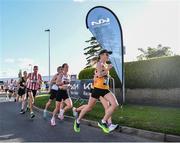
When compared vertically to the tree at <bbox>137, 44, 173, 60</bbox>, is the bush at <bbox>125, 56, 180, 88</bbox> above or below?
below

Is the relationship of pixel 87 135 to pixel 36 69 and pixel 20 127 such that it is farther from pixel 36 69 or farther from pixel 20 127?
pixel 36 69

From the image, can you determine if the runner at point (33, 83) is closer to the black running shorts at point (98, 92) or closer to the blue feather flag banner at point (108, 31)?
the blue feather flag banner at point (108, 31)

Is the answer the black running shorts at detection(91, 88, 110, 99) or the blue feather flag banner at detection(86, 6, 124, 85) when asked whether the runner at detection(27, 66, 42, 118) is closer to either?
the blue feather flag banner at detection(86, 6, 124, 85)

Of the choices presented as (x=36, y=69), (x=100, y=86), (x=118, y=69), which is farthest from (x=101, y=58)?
(x=118, y=69)

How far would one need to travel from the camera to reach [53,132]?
383 inches

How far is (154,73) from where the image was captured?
1759cm

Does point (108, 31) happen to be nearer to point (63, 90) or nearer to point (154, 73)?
point (154, 73)

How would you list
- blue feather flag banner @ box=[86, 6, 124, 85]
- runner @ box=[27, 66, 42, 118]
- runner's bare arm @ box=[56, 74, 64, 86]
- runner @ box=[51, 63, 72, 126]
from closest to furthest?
runner @ box=[51, 63, 72, 126] < runner's bare arm @ box=[56, 74, 64, 86] < runner @ box=[27, 66, 42, 118] < blue feather flag banner @ box=[86, 6, 124, 85]

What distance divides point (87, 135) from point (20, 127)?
265 cm

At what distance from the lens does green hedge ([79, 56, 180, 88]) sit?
16.6m

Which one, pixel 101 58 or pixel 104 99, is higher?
pixel 101 58

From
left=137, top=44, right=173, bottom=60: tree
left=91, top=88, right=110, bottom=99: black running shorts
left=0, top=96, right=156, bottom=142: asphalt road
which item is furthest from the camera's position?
left=137, top=44, right=173, bottom=60: tree

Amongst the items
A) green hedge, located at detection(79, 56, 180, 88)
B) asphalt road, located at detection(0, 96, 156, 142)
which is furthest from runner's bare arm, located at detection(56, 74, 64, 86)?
green hedge, located at detection(79, 56, 180, 88)

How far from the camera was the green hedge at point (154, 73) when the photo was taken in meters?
16.6
